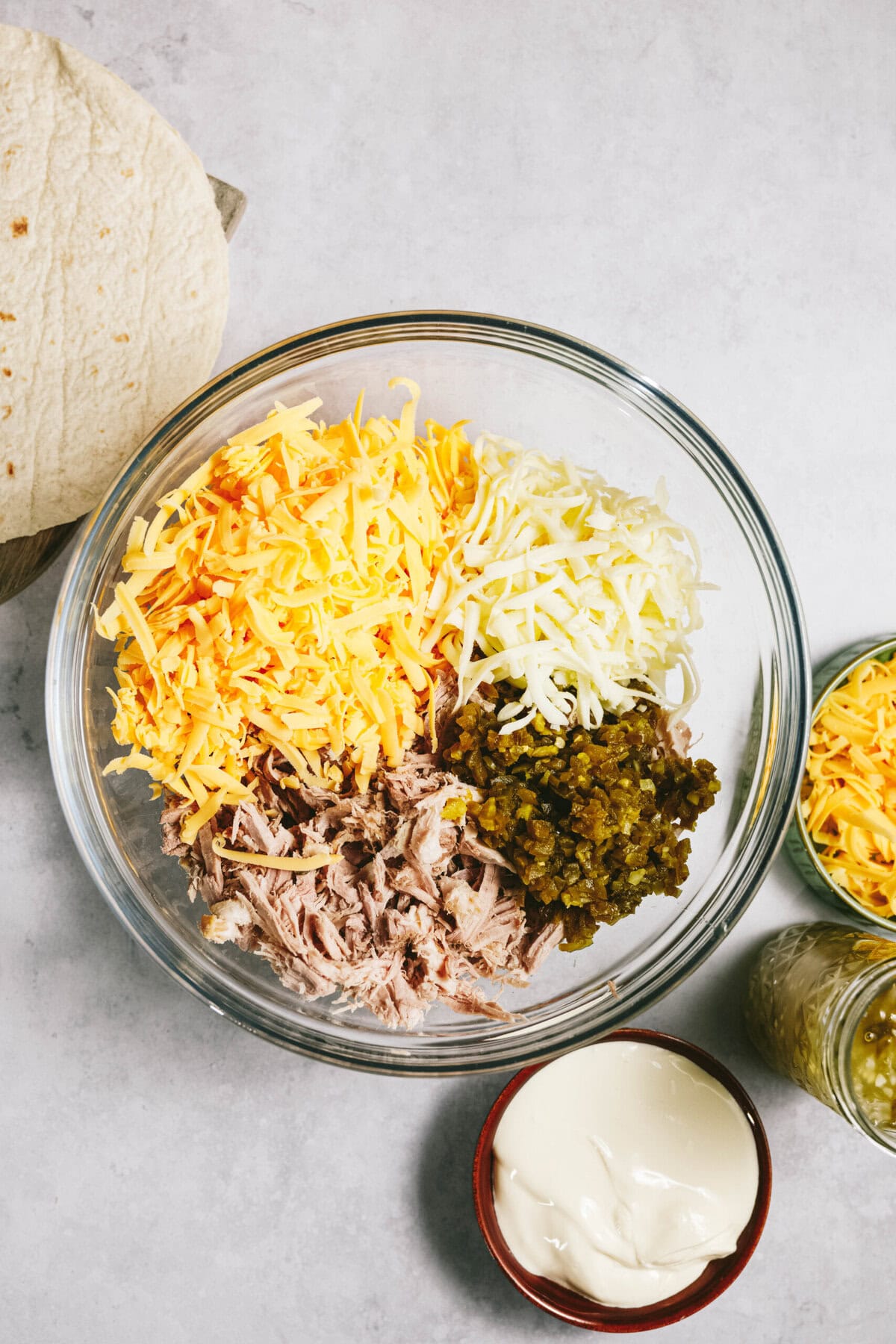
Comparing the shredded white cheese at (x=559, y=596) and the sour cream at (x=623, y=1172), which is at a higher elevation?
the shredded white cheese at (x=559, y=596)

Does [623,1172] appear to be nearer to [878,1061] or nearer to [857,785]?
[878,1061]

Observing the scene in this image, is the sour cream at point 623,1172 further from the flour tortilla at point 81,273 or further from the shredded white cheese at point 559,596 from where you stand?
the flour tortilla at point 81,273

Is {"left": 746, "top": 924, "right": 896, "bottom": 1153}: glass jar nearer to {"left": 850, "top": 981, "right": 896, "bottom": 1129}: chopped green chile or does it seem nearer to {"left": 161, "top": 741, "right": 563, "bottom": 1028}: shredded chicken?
{"left": 850, "top": 981, "right": 896, "bottom": 1129}: chopped green chile

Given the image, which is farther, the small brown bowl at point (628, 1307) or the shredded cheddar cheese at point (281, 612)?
the small brown bowl at point (628, 1307)

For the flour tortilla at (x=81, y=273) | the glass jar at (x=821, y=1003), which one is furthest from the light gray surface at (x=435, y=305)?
the flour tortilla at (x=81, y=273)

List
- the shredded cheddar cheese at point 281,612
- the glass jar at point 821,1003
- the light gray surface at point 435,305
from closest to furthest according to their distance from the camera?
the shredded cheddar cheese at point 281,612 < the glass jar at point 821,1003 < the light gray surface at point 435,305

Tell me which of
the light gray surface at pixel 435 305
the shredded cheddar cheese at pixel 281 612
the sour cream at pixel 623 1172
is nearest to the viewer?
the shredded cheddar cheese at pixel 281 612

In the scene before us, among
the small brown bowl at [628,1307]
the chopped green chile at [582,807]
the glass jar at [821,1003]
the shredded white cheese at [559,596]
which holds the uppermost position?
the shredded white cheese at [559,596]

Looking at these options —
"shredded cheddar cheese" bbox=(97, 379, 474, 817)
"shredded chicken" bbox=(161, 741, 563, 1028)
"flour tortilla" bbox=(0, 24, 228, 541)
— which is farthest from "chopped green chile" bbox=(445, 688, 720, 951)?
"flour tortilla" bbox=(0, 24, 228, 541)
